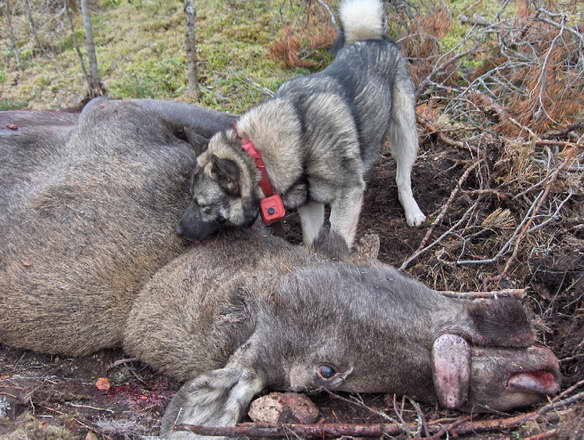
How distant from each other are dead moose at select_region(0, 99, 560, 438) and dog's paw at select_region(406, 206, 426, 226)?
143 cm

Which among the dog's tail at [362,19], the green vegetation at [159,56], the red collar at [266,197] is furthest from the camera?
the green vegetation at [159,56]

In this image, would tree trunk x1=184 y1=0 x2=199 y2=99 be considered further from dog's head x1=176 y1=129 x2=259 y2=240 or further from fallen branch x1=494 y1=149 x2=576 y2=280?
fallen branch x1=494 y1=149 x2=576 y2=280

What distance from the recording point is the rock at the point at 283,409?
2.90 meters

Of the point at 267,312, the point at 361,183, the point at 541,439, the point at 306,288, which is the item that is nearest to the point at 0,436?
the point at 267,312

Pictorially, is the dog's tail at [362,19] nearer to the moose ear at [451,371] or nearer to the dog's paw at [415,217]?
the dog's paw at [415,217]

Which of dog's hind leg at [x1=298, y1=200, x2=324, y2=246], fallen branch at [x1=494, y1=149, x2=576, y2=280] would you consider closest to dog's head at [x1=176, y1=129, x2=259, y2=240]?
dog's hind leg at [x1=298, y1=200, x2=324, y2=246]

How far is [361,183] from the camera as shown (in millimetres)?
4805

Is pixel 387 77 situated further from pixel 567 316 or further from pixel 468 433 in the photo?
pixel 468 433

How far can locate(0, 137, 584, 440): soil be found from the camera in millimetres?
2996

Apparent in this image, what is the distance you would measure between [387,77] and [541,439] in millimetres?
3761

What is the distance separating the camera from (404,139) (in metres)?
5.34

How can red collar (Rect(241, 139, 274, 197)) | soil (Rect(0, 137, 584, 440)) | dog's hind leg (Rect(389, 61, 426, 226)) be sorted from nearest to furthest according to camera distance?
soil (Rect(0, 137, 584, 440)) → red collar (Rect(241, 139, 274, 197)) → dog's hind leg (Rect(389, 61, 426, 226))

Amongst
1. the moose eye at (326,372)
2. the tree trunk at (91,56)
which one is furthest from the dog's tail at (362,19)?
the moose eye at (326,372)

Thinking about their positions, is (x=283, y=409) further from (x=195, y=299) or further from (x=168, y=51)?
(x=168, y=51)
